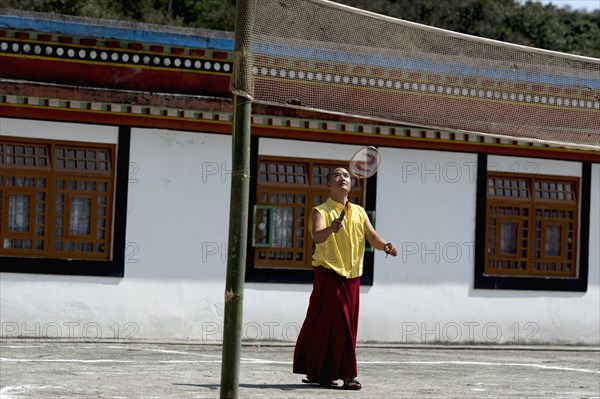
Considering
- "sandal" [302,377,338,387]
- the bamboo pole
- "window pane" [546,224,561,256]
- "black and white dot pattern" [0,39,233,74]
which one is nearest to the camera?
the bamboo pole

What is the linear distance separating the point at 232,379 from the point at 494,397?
4241mm

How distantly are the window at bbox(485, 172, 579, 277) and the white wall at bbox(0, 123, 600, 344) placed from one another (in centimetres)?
26

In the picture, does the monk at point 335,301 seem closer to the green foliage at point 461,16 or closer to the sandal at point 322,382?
the sandal at point 322,382

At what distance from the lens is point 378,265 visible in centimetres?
1573

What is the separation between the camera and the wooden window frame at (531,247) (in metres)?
16.2

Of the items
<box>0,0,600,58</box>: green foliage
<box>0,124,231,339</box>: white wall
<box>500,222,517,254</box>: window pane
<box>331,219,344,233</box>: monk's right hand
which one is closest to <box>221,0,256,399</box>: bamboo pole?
<box>331,219,344,233</box>: monk's right hand

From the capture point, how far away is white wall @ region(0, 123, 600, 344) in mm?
14312

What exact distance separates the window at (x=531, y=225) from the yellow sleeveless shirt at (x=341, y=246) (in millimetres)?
6763

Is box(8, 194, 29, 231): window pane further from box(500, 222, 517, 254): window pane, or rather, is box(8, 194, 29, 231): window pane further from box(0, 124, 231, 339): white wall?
box(500, 222, 517, 254): window pane

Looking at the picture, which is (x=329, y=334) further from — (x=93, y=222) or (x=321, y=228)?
(x=93, y=222)

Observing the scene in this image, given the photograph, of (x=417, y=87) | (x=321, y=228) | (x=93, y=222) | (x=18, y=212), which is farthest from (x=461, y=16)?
(x=417, y=87)

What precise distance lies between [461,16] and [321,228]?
2901cm

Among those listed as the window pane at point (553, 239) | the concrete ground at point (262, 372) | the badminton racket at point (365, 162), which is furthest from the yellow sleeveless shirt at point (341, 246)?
the window pane at point (553, 239)

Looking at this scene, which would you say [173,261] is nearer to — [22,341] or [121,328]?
[121,328]
